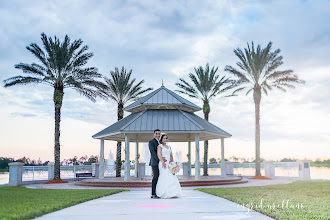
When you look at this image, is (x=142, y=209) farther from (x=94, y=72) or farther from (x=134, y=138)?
(x=94, y=72)

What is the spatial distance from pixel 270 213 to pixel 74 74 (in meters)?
24.1

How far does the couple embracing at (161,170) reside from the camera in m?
10.1

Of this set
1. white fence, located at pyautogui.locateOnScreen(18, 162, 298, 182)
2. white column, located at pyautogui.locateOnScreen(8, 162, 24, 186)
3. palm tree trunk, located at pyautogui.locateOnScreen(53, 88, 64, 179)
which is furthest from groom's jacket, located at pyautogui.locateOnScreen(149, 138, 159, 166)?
palm tree trunk, located at pyautogui.locateOnScreen(53, 88, 64, 179)

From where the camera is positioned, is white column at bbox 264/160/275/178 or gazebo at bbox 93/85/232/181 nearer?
gazebo at bbox 93/85/232/181

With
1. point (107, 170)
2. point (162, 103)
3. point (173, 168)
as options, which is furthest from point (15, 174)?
point (173, 168)

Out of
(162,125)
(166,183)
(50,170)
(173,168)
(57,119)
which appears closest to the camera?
(166,183)

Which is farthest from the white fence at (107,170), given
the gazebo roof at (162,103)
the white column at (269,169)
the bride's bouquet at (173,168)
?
the bride's bouquet at (173,168)

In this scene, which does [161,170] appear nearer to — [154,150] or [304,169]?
[154,150]

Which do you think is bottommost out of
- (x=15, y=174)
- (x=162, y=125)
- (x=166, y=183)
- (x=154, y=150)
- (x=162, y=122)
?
(x=15, y=174)

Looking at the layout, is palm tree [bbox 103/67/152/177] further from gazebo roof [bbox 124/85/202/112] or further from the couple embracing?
the couple embracing

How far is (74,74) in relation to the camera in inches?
1116

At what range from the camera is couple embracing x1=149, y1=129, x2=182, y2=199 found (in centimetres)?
1014

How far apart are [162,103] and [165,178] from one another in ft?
43.6

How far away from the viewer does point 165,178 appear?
10.2 metres
